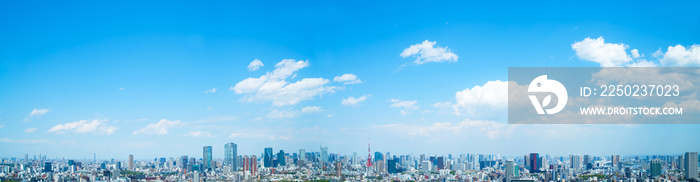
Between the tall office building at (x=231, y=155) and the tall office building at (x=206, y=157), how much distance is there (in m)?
0.30

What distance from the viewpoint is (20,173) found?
843cm

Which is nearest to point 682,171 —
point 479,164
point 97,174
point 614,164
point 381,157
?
point 614,164

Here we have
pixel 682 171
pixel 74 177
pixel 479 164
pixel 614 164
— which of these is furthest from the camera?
pixel 479 164

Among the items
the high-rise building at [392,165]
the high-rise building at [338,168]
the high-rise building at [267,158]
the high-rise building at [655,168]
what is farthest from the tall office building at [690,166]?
the high-rise building at [267,158]

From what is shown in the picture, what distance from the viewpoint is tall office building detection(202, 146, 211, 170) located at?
8.37m

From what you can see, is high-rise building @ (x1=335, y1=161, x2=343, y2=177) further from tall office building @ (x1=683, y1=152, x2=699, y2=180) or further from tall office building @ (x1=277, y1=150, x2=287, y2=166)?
tall office building @ (x1=683, y1=152, x2=699, y2=180)

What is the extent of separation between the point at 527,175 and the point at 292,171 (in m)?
5.00

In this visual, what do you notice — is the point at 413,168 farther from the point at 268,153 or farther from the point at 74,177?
the point at 74,177

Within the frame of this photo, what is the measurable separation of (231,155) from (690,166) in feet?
26.1

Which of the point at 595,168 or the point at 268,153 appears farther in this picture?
the point at 595,168

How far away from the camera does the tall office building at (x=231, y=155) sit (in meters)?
8.08

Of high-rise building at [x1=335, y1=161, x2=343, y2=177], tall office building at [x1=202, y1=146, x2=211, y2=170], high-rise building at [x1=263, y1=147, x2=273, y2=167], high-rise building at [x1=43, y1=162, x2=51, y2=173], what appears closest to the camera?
tall office building at [x1=202, y1=146, x2=211, y2=170]

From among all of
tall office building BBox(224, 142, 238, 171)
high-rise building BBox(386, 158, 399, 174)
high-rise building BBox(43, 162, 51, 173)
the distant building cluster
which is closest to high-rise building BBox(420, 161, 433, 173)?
the distant building cluster

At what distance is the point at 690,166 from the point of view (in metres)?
7.96
